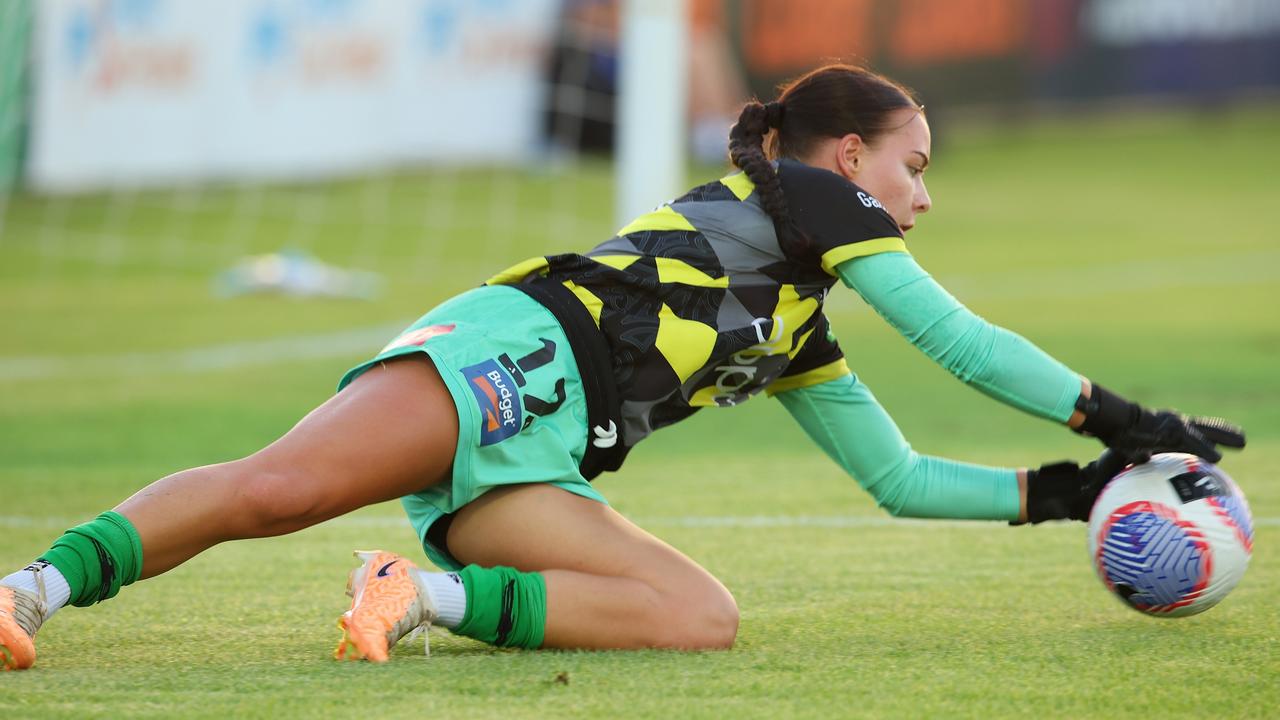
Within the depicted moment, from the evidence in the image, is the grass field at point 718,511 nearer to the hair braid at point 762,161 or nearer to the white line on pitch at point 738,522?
the white line on pitch at point 738,522

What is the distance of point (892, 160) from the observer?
11.6 feet

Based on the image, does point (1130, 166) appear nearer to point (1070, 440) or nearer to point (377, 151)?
point (377, 151)

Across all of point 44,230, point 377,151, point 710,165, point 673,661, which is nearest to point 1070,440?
point 673,661

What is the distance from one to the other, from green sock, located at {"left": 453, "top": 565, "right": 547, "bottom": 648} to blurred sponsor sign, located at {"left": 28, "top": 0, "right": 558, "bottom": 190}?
31.1ft

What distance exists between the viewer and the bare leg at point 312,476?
10.2 feet

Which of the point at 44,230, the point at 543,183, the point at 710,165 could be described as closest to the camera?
the point at 44,230

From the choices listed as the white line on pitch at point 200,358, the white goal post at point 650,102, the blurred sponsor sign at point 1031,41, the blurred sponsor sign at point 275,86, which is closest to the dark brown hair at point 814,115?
the white line on pitch at point 200,358

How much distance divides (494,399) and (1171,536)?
1.41m

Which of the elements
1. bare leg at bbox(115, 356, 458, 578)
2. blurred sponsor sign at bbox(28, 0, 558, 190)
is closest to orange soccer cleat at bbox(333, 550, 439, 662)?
bare leg at bbox(115, 356, 458, 578)

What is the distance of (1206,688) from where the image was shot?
2.99 metres

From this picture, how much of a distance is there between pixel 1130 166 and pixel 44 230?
12.7 meters

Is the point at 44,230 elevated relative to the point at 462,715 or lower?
lower

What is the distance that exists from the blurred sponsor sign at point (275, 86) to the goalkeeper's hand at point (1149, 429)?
9.77 m

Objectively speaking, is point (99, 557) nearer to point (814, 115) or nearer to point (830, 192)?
point (830, 192)
